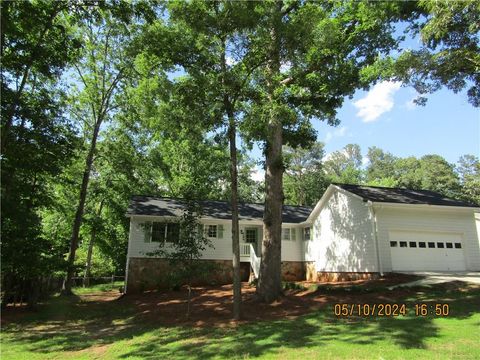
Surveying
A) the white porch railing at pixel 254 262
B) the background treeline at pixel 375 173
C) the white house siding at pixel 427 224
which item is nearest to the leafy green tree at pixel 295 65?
the white house siding at pixel 427 224

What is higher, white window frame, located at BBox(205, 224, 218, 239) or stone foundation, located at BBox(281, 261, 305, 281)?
white window frame, located at BBox(205, 224, 218, 239)

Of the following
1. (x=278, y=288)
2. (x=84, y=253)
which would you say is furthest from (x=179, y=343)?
(x=84, y=253)

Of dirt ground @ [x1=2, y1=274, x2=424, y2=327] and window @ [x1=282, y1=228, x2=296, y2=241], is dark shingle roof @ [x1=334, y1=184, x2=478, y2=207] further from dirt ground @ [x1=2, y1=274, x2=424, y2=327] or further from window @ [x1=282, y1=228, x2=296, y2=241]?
window @ [x1=282, y1=228, x2=296, y2=241]

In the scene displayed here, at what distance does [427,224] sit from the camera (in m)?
17.2

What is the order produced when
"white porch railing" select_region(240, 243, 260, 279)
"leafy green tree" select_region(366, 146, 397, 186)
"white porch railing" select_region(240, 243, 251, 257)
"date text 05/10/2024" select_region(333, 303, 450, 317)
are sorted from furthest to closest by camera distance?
"leafy green tree" select_region(366, 146, 397, 186) < "white porch railing" select_region(240, 243, 251, 257) < "white porch railing" select_region(240, 243, 260, 279) < "date text 05/10/2024" select_region(333, 303, 450, 317)

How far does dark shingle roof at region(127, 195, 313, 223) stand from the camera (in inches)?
794

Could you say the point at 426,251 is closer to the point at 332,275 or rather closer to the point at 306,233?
the point at 332,275

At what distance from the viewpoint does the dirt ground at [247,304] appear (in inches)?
429

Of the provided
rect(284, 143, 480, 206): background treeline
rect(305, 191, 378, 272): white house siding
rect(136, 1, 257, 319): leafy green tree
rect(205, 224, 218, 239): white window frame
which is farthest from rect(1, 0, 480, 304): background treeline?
rect(284, 143, 480, 206): background treeline

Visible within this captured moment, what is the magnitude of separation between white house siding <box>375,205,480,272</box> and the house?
5cm

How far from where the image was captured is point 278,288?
12.9 meters

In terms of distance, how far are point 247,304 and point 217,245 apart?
8755 mm

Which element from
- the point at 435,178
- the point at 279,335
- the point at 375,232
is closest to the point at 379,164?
the point at 435,178

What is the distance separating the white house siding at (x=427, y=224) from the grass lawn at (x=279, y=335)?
4.06m
